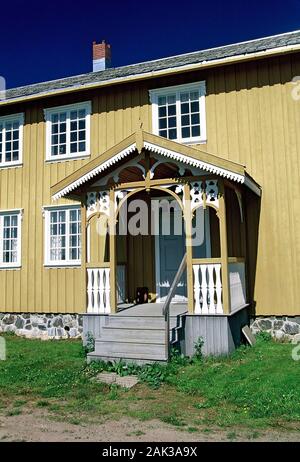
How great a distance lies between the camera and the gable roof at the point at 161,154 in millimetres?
8406

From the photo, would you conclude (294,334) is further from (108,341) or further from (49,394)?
(49,394)

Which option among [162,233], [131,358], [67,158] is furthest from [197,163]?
[67,158]

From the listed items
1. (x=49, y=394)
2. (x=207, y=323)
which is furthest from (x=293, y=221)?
(x=49, y=394)

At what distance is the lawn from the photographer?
5590 millimetres

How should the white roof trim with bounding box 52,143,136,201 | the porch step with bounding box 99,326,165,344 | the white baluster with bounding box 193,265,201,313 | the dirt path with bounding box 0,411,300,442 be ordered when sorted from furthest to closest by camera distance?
the white roof trim with bounding box 52,143,136,201, the white baluster with bounding box 193,265,201,313, the porch step with bounding box 99,326,165,344, the dirt path with bounding box 0,411,300,442

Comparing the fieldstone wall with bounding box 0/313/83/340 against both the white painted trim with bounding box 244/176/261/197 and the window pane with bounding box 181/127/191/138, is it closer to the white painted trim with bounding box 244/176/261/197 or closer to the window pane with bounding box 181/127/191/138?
the window pane with bounding box 181/127/191/138

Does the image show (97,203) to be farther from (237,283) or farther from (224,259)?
(237,283)

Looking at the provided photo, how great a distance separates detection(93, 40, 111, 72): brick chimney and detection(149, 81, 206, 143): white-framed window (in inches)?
199

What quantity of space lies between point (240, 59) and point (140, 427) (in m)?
8.70

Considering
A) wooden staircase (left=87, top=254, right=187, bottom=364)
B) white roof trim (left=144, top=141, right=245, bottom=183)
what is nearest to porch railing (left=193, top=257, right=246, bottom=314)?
wooden staircase (left=87, top=254, right=187, bottom=364)

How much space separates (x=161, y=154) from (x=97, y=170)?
1485 millimetres

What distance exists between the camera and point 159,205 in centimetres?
1149
